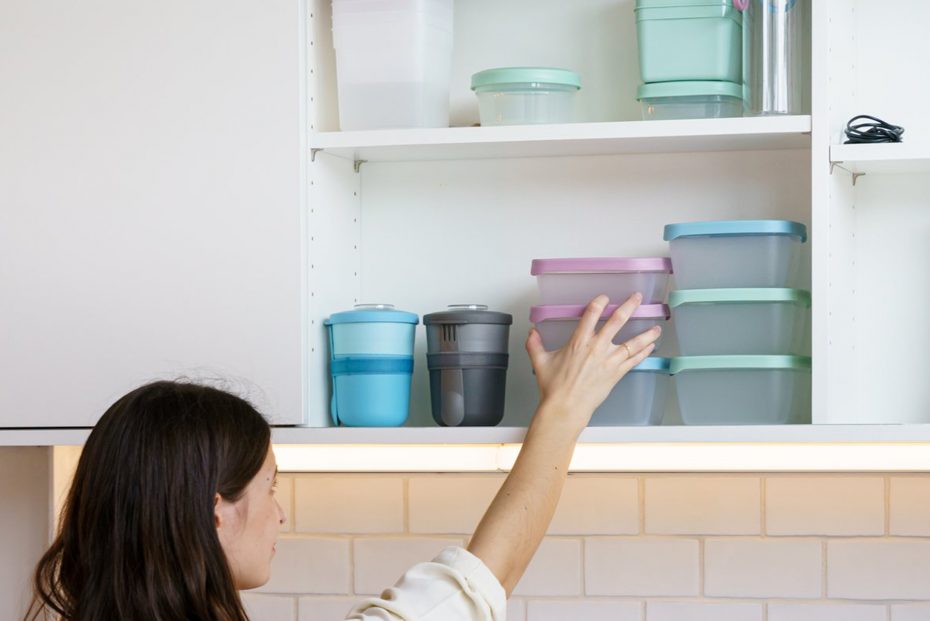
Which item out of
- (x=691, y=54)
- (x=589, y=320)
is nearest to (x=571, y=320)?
(x=589, y=320)

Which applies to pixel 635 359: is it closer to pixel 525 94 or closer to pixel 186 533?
pixel 525 94

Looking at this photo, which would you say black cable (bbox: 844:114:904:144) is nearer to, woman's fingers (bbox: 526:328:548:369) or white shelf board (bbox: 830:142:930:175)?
white shelf board (bbox: 830:142:930:175)

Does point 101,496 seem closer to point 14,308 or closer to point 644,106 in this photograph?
point 14,308

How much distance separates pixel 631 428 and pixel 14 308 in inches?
34.0

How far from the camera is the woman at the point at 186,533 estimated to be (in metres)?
1.33

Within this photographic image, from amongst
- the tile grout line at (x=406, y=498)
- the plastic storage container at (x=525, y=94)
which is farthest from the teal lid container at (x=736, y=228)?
the tile grout line at (x=406, y=498)

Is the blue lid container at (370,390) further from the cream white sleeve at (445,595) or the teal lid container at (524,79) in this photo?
the teal lid container at (524,79)

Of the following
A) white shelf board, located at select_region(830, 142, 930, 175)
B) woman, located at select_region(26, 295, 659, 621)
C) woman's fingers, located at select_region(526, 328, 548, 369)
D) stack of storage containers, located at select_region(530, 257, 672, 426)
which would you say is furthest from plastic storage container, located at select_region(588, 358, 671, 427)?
white shelf board, located at select_region(830, 142, 930, 175)

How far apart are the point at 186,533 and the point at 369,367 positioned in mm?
465

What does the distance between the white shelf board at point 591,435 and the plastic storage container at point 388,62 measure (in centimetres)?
43

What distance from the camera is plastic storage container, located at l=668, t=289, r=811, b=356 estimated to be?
168 cm

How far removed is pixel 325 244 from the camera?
5.98 ft

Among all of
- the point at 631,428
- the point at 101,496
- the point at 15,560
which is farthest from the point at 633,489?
the point at 15,560

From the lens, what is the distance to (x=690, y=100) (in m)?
1.76
